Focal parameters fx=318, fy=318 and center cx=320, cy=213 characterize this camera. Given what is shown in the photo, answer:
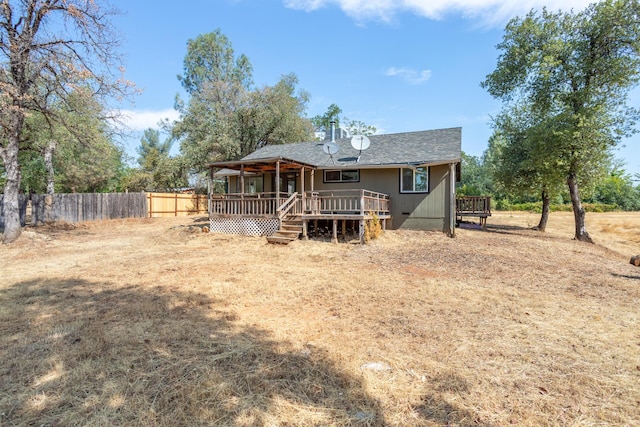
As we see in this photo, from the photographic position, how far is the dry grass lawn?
2451 millimetres

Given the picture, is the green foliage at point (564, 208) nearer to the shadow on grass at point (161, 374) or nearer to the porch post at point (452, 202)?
the porch post at point (452, 202)

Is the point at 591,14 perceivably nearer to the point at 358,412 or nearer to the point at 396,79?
the point at 396,79

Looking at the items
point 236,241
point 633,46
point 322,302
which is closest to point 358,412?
point 322,302

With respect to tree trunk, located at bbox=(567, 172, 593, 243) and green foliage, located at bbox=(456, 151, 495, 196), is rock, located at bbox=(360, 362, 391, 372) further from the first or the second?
green foliage, located at bbox=(456, 151, 495, 196)

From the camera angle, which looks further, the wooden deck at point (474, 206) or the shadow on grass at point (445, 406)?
the wooden deck at point (474, 206)

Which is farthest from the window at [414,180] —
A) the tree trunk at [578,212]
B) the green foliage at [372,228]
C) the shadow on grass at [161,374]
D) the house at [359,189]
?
the shadow on grass at [161,374]

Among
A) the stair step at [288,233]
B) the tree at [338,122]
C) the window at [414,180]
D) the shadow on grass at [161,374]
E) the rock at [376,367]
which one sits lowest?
the rock at [376,367]

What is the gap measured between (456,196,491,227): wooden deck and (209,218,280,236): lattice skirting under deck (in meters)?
11.0

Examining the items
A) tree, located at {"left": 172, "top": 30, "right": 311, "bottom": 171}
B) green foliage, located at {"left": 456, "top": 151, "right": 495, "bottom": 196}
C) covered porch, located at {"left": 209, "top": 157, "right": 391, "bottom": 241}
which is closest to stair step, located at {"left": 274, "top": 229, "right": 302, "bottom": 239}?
covered porch, located at {"left": 209, "top": 157, "right": 391, "bottom": 241}

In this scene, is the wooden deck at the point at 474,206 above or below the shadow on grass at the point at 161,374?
above

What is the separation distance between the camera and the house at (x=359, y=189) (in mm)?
12352

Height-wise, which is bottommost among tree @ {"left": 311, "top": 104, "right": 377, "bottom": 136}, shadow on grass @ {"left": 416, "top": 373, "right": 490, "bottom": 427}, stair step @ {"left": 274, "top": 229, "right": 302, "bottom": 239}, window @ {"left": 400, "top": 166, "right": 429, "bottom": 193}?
shadow on grass @ {"left": 416, "top": 373, "right": 490, "bottom": 427}

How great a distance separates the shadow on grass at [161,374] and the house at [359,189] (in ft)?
25.5

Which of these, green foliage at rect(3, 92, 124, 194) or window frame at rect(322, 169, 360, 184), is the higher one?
green foliage at rect(3, 92, 124, 194)
